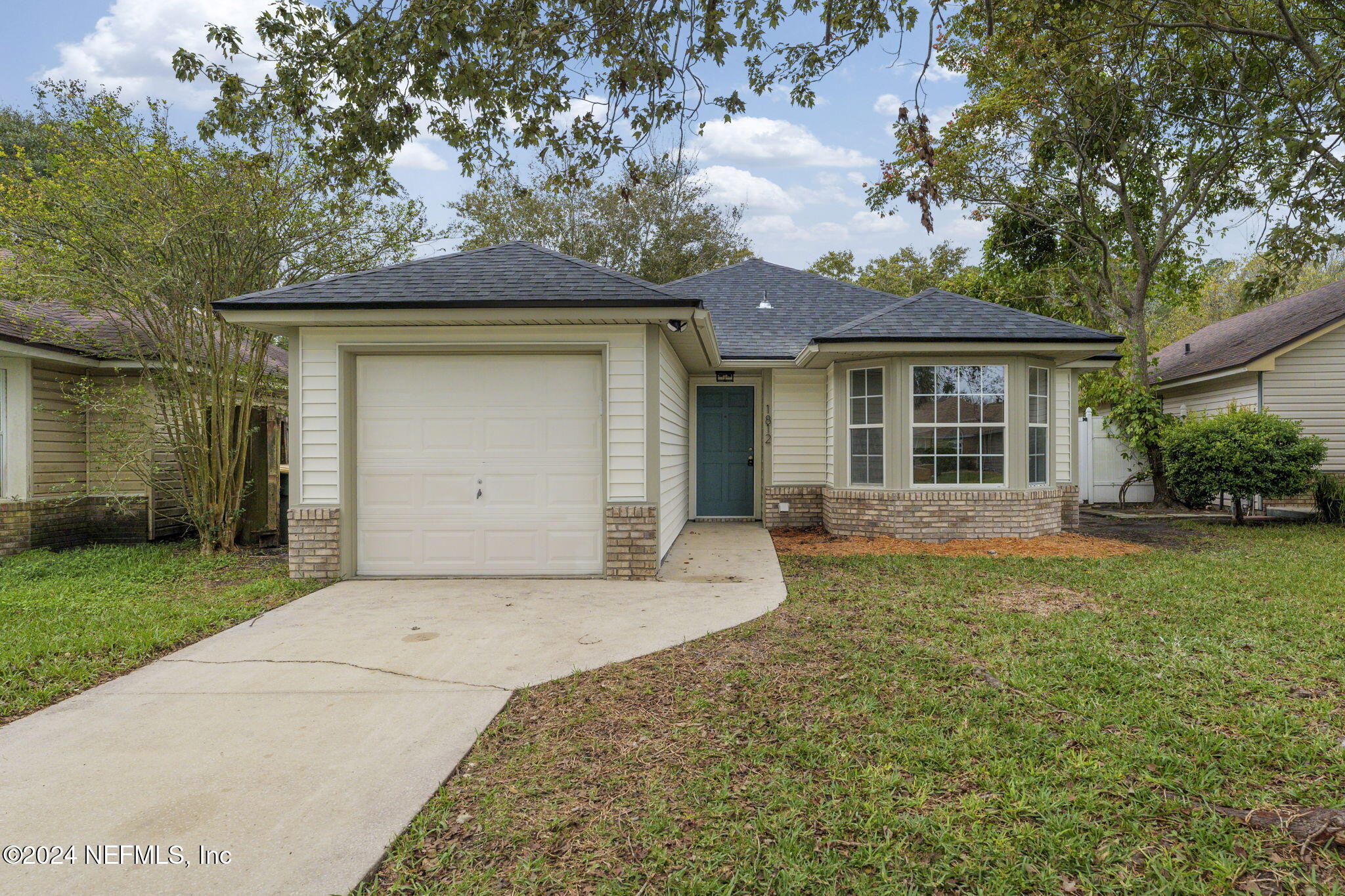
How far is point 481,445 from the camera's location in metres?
6.59

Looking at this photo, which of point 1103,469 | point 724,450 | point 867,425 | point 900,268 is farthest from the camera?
point 900,268

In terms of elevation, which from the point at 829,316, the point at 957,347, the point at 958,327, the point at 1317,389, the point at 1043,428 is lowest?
the point at 1043,428

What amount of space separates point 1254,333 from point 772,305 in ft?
Result: 35.8

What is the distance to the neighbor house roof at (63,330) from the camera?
308 inches

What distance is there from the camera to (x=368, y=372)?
662 cm

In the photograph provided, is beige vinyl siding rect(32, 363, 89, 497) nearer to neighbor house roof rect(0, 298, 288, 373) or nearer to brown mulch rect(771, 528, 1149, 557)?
neighbor house roof rect(0, 298, 288, 373)

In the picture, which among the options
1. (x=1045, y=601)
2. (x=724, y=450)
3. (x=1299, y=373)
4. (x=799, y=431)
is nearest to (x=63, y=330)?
(x=724, y=450)

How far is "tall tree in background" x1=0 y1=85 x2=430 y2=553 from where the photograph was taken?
7.19 metres

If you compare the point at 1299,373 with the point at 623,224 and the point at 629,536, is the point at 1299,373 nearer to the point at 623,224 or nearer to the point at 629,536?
the point at 629,536

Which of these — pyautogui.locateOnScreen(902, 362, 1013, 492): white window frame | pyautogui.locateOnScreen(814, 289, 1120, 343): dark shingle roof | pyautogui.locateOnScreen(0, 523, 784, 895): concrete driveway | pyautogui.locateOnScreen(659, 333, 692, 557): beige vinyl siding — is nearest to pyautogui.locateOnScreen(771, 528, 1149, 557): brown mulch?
pyautogui.locateOnScreen(902, 362, 1013, 492): white window frame

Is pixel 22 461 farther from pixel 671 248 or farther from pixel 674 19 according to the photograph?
pixel 671 248

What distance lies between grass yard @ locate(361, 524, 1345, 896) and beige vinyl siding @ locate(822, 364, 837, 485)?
4.83 metres

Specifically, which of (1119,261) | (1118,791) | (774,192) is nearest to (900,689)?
(1118,791)

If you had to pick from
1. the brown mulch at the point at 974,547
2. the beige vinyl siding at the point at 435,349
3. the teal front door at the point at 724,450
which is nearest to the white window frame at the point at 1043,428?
the brown mulch at the point at 974,547
